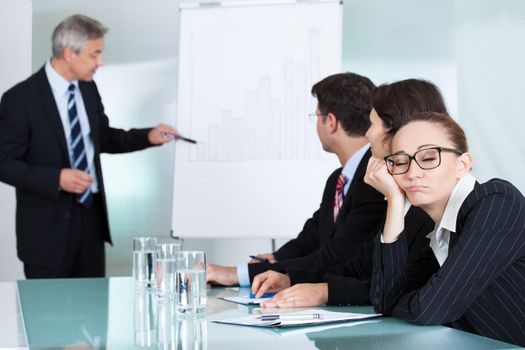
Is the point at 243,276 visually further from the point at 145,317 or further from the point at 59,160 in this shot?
the point at 59,160

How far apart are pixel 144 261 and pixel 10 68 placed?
3.34 metres

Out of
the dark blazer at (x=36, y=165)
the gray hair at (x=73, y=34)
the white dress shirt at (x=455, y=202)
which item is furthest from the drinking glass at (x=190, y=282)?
the gray hair at (x=73, y=34)

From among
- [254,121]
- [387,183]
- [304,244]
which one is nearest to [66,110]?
[254,121]

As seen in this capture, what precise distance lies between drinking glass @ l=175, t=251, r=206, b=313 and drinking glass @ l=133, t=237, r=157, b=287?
1.87ft

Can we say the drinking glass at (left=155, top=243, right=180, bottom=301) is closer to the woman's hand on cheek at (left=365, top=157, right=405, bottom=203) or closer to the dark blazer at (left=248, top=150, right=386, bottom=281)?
the dark blazer at (left=248, top=150, right=386, bottom=281)

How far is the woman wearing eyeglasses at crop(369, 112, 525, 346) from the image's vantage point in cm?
161

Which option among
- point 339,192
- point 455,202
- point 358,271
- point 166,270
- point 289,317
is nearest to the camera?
point 289,317

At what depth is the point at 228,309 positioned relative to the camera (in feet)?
6.22

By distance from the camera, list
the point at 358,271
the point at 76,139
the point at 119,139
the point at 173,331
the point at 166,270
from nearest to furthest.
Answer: the point at 173,331 → the point at 166,270 → the point at 358,271 → the point at 76,139 → the point at 119,139

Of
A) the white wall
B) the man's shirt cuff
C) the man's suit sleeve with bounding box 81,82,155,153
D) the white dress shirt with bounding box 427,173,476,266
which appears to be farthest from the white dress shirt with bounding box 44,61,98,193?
the white dress shirt with bounding box 427,173,476,266

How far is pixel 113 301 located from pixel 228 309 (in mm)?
355

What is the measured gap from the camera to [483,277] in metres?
1.63

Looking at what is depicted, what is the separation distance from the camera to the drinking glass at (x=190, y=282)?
1688mm

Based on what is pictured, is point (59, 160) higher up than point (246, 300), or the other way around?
point (59, 160)
